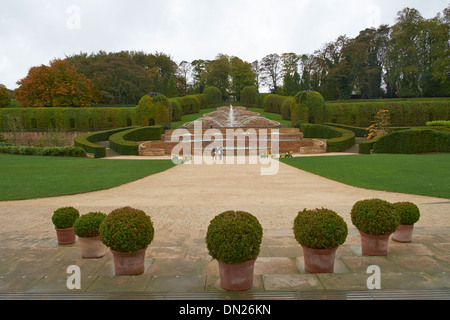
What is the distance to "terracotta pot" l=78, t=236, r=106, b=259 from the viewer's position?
473cm

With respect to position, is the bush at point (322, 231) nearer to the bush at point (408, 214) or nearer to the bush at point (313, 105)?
the bush at point (408, 214)

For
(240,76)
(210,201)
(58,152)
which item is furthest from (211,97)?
(210,201)

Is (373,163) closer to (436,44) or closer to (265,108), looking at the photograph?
(436,44)

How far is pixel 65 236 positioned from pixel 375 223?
17.2 ft

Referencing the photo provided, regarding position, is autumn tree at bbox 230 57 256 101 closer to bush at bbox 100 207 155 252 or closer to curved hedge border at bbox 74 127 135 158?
curved hedge border at bbox 74 127 135 158

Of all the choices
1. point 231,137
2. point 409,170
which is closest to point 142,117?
point 231,137

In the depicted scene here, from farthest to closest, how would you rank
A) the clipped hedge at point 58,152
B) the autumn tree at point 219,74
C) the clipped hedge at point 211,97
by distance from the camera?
the autumn tree at point 219,74, the clipped hedge at point 211,97, the clipped hedge at point 58,152

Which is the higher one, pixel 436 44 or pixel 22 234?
pixel 436 44

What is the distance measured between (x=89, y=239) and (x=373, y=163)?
1563 cm

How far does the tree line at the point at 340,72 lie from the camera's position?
46.3 m

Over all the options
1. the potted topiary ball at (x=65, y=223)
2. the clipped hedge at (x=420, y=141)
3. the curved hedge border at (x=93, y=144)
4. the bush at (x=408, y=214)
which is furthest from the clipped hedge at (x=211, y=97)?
the bush at (x=408, y=214)

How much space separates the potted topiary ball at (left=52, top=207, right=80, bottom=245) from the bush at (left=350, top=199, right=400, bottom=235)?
191 inches

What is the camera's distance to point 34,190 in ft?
37.6

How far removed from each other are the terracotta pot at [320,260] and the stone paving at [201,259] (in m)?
0.18
